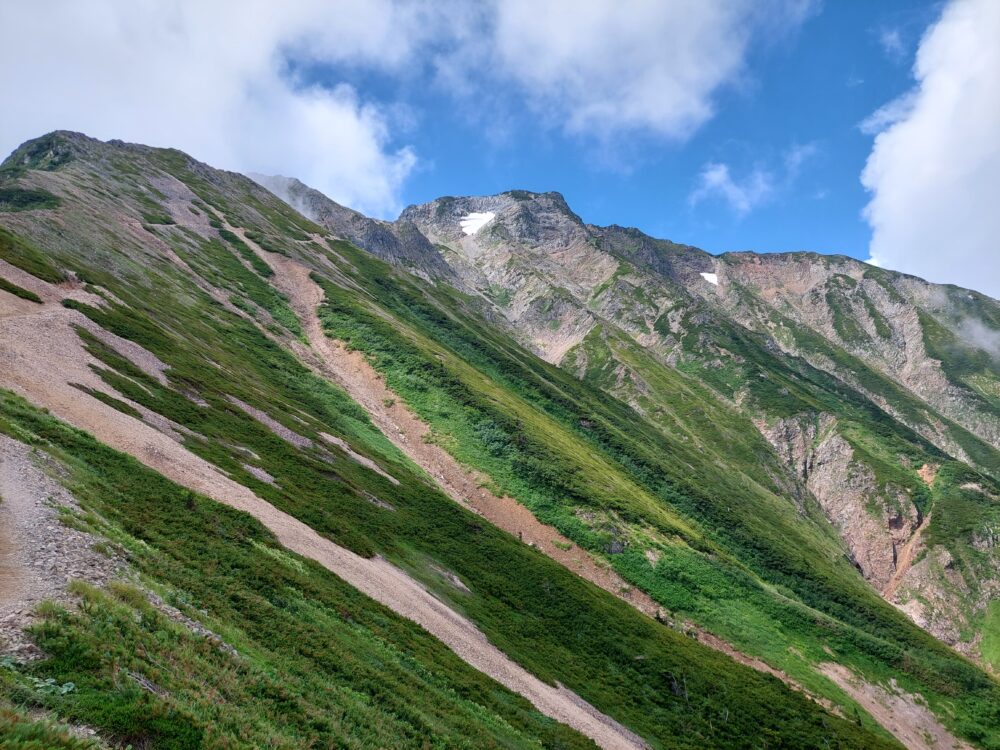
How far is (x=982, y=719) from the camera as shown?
62.1 meters

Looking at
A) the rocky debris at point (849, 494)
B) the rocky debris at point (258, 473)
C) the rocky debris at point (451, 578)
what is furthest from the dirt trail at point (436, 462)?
the rocky debris at point (849, 494)

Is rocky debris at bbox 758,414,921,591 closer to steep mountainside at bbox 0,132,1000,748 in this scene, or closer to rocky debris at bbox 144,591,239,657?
steep mountainside at bbox 0,132,1000,748

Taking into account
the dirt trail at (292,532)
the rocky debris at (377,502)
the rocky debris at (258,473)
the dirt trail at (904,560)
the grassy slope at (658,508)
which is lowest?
the dirt trail at (292,532)

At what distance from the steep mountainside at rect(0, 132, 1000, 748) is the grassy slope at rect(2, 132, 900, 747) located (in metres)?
0.17

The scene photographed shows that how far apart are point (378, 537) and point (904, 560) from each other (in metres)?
139

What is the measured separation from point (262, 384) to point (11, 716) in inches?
2621

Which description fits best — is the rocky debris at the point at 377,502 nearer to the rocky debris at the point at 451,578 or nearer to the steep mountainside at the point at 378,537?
the steep mountainside at the point at 378,537

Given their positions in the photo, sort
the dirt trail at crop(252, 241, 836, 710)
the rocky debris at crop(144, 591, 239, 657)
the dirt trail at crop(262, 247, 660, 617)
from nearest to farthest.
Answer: the rocky debris at crop(144, 591, 239, 657), the dirt trail at crop(252, 241, 836, 710), the dirt trail at crop(262, 247, 660, 617)

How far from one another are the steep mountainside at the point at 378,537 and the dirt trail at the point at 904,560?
842 mm

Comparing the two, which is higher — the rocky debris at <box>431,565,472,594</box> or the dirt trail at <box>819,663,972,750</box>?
the dirt trail at <box>819,663,972,750</box>

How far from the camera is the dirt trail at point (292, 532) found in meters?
32.6

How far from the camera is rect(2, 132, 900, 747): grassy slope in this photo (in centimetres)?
1422

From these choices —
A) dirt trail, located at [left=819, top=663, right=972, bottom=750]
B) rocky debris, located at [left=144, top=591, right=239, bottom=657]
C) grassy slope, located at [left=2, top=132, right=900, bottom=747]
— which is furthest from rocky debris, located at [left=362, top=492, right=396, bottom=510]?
dirt trail, located at [left=819, top=663, right=972, bottom=750]

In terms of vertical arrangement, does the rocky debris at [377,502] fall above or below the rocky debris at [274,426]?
below
